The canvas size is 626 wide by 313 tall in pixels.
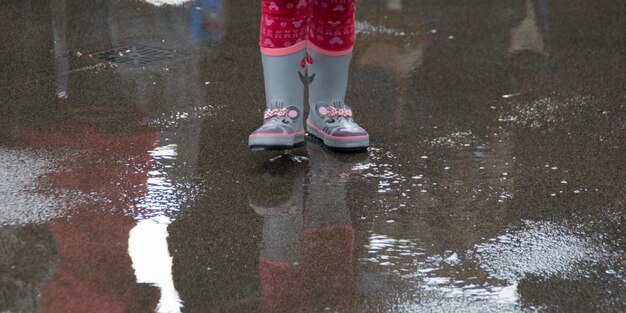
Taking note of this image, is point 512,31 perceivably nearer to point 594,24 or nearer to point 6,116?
point 594,24

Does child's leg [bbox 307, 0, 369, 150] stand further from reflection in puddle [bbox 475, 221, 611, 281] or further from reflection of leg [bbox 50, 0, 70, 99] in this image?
reflection of leg [bbox 50, 0, 70, 99]

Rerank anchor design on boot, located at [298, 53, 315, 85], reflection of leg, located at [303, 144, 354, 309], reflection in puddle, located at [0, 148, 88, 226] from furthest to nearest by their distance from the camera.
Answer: anchor design on boot, located at [298, 53, 315, 85] < reflection in puddle, located at [0, 148, 88, 226] < reflection of leg, located at [303, 144, 354, 309]

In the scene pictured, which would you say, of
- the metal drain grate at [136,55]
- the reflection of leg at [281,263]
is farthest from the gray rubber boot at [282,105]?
the metal drain grate at [136,55]

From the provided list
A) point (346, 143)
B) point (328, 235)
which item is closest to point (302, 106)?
point (346, 143)

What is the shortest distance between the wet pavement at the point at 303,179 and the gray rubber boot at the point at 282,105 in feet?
0.36

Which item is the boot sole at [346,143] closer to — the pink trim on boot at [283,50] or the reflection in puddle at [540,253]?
the pink trim on boot at [283,50]

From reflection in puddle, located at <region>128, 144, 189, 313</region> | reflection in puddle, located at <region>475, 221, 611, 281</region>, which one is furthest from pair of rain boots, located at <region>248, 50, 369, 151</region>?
reflection in puddle, located at <region>475, 221, 611, 281</region>

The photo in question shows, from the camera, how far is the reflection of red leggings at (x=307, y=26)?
12.0 feet

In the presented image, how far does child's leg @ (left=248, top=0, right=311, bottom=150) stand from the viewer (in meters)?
3.64

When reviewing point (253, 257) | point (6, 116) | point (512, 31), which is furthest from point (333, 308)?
point (512, 31)

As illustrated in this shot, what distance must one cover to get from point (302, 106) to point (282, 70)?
0.63 ft

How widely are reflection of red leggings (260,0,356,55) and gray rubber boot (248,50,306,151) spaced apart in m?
0.04

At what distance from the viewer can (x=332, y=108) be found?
395 centimetres

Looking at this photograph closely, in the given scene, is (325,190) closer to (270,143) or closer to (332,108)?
(270,143)
